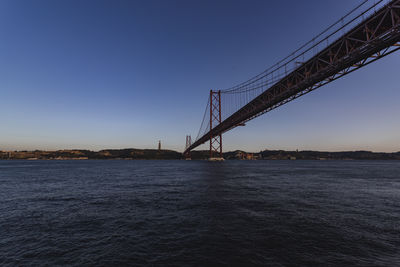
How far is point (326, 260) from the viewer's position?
5824 millimetres

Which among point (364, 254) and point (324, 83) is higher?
point (324, 83)

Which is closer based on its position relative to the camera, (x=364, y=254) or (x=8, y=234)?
(x=364, y=254)

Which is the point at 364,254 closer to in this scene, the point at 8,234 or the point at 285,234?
the point at 285,234

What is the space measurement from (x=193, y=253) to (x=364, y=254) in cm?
595

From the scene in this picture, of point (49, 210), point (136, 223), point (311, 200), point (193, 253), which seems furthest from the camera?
point (311, 200)

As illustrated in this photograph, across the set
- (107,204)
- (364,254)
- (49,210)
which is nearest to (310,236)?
(364,254)

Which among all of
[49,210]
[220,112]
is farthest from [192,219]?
[220,112]

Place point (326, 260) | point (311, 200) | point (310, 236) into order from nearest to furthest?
1. point (326, 260)
2. point (310, 236)
3. point (311, 200)

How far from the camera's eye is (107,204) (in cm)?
1295

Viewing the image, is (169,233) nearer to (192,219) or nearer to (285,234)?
(192,219)

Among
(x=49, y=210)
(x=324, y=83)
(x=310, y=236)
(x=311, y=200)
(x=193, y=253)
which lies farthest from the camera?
(x=324, y=83)

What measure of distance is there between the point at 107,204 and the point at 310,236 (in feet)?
41.6

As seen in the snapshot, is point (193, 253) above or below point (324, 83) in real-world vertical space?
below

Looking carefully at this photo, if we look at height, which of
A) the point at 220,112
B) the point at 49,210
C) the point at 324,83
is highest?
the point at 220,112
